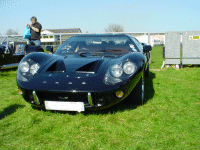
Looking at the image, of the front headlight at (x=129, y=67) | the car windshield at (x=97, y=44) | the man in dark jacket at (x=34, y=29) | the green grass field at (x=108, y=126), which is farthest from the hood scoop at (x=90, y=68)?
the man in dark jacket at (x=34, y=29)

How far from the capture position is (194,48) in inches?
280

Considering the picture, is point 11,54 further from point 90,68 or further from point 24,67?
point 90,68

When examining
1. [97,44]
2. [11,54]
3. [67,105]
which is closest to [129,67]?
[67,105]

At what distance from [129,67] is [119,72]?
0.52ft

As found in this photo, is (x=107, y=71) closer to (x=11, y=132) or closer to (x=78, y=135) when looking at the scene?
(x=78, y=135)

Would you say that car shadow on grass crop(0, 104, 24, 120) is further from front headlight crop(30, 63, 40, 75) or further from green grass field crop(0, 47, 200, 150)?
front headlight crop(30, 63, 40, 75)

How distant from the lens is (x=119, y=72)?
2809 millimetres

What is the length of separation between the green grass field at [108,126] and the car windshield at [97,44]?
0.97m

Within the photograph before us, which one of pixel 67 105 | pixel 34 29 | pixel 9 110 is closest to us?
pixel 67 105

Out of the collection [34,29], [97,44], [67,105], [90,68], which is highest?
[34,29]

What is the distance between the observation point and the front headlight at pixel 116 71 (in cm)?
279

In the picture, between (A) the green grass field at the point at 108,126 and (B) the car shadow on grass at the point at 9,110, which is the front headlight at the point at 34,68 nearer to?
(A) the green grass field at the point at 108,126

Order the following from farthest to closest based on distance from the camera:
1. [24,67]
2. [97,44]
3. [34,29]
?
[34,29] → [97,44] → [24,67]

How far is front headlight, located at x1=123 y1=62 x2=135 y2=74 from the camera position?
9.25 feet
